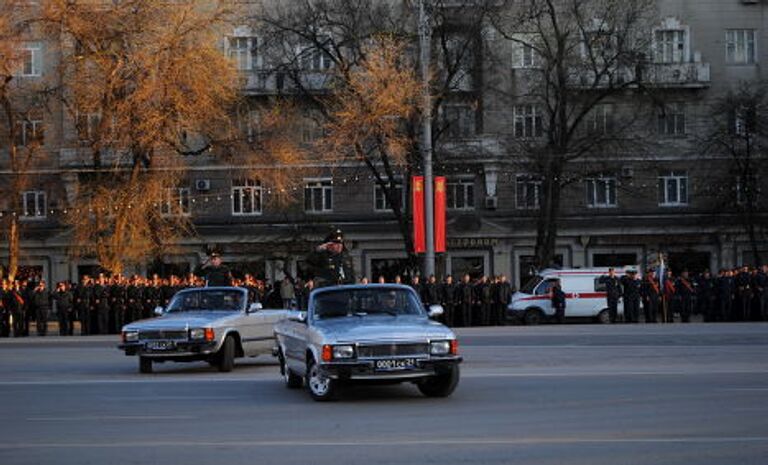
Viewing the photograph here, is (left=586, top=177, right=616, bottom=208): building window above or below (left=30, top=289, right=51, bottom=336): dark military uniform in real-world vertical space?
above

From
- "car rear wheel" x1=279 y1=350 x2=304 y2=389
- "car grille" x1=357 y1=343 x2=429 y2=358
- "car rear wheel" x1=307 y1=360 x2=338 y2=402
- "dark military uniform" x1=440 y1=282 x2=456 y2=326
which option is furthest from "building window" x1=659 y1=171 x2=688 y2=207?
"car grille" x1=357 y1=343 x2=429 y2=358

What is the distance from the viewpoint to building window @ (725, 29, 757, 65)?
58094 millimetres

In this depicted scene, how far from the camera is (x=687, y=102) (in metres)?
57.7

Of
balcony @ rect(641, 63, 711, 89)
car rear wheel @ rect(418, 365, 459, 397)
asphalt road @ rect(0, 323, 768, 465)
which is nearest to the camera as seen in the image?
asphalt road @ rect(0, 323, 768, 465)

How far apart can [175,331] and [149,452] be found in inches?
346

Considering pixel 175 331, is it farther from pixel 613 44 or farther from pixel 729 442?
pixel 613 44

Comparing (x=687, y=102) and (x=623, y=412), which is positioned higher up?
(x=687, y=102)

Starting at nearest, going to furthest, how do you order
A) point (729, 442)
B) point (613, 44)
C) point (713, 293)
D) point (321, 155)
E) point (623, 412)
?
point (729, 442) → point (623, 412) → point (713, 293) → point (321, 155) → point (613, 44)

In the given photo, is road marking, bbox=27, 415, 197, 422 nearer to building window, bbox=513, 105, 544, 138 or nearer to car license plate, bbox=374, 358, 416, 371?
car license plate, bbox=374, 358, 416, 371

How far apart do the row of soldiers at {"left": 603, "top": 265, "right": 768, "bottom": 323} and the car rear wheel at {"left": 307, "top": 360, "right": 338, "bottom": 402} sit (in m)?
25.3

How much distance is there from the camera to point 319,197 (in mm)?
58625

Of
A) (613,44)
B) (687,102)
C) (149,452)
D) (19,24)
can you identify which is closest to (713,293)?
(613,44)

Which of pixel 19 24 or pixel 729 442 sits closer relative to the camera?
pixel 729 442

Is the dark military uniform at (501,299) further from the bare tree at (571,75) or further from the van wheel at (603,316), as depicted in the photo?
the bare tree at (571,75)
